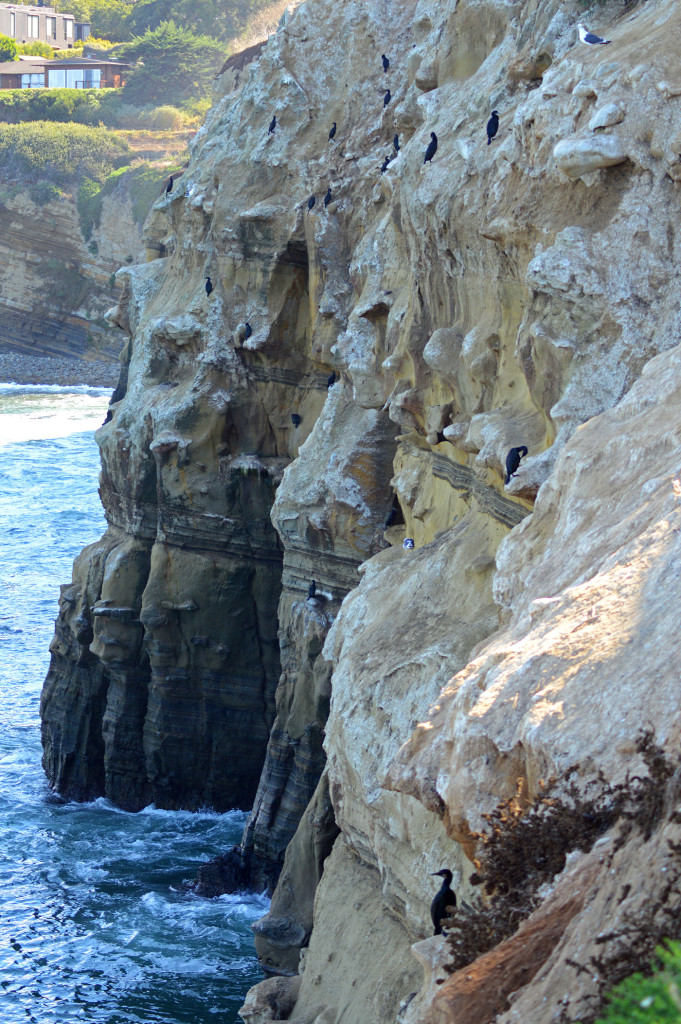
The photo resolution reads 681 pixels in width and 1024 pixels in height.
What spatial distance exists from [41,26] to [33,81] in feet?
34.4

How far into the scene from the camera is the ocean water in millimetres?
17672

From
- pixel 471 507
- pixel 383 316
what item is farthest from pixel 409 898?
pixel 383 316

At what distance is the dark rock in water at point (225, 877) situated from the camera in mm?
20609

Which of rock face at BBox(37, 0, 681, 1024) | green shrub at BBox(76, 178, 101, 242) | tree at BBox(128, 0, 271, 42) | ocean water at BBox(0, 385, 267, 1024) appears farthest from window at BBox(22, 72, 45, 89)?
ocean water at BBox(0, 385, 267, 1024)

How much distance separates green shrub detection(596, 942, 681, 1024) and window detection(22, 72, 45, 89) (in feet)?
275

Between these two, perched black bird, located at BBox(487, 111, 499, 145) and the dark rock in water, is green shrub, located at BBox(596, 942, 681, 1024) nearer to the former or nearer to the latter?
perched black bird, located at BBox(487, 111, 499, 145)

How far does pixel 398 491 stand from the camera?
15.8m

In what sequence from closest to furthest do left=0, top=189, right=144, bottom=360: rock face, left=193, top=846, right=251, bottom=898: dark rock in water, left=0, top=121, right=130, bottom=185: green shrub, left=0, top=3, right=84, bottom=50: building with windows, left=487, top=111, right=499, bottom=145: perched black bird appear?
left=487, top=111, right=499, bottom=145: perched black bird, left=193, top=846, right=251, bottom=898: dark rock in water, left=0, top=189, right=144, bottom=360: rock face, left=0, top=121, right=130, bottom=185: green shrub, left=0, top=3, right=84, bottom=50: building with windows

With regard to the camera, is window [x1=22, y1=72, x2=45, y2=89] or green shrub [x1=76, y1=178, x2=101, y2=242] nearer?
green shrub [x1=76, y1=178, x2=101, y2=242]

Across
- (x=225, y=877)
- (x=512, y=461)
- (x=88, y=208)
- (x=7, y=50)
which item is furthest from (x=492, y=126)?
(x=7, y=50)

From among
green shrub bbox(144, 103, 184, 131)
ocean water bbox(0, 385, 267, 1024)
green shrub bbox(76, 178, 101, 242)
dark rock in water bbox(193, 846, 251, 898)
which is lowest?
ocean water bbox(0, 385, 267, 1024)

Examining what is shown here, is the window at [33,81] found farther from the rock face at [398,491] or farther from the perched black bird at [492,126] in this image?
the perched black bird at [492,126]

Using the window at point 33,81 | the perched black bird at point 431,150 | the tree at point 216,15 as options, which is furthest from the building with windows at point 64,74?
the perched black bird at point 431,150

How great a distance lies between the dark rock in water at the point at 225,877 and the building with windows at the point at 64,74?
67122mm
